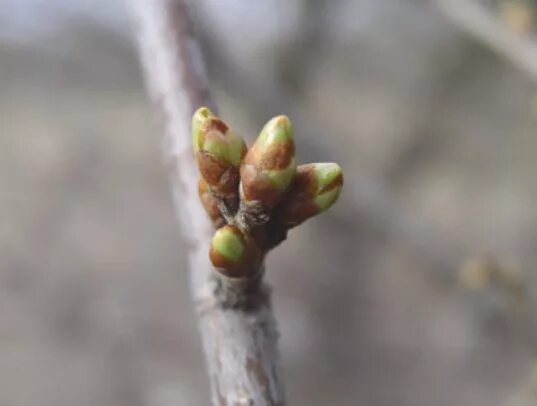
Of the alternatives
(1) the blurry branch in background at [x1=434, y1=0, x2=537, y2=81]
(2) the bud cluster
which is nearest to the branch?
(2) the bud cluster

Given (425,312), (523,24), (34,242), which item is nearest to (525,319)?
(523,24)

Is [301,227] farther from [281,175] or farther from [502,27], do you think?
[281,175]

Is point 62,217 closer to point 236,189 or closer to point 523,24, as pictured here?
point 523,24

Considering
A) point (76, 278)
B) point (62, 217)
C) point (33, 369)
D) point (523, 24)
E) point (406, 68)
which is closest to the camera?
point (523, 24)

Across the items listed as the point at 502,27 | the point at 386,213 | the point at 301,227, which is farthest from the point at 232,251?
the point at 301,227

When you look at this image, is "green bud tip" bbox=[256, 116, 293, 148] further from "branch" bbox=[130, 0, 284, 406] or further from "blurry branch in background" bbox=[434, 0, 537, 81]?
"blurry branch in background" bbox=[434, 0, 537, 81]

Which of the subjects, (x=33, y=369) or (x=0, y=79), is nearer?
(x=33, y=369)

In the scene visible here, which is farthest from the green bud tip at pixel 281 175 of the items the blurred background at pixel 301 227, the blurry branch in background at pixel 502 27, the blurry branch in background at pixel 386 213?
the blurred background at pixel 301 227

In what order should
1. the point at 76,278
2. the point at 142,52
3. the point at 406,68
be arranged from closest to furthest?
1. the point at 142,52
2. the point at 76,278
3. the point at 406,68
